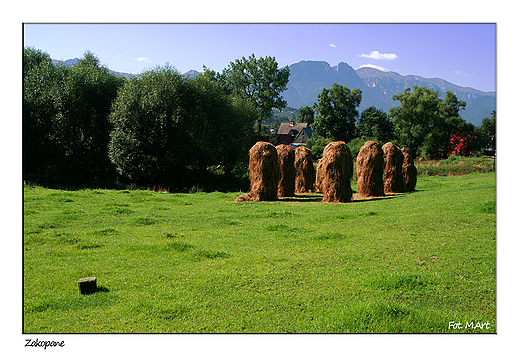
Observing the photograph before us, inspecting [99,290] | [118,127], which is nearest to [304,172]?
[118,127]

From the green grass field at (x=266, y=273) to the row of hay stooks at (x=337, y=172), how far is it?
5.37 meters

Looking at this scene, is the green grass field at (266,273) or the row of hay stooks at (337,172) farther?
the row of hay stooks at (337,172)

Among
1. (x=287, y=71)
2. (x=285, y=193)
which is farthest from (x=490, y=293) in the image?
(x=287, y=71)

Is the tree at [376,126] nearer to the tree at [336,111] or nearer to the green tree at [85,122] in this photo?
the tree at [336,111]

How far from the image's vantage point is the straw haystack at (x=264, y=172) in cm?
1969

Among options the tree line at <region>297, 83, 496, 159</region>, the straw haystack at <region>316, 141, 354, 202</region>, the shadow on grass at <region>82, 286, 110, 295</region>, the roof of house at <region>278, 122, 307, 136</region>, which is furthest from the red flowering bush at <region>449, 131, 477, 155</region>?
the shadow on grass at <region>82, 286, 110, 295</region>

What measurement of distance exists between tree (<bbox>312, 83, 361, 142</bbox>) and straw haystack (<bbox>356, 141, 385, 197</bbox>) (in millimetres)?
37660

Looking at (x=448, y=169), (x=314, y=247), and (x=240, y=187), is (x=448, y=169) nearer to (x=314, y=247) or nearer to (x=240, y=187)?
(x=240, y=187)

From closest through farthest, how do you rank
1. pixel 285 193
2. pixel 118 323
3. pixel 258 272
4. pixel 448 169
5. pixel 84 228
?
1. pixel 118 323
2. pixel 258 272
3. pixel 84 228
4. pixel 285 193
5. pixel 448 169

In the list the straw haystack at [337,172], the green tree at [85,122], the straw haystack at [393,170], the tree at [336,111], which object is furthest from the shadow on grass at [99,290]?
the tree at [336,111]

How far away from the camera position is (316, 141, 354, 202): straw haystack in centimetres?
1820

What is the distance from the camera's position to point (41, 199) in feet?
53.8

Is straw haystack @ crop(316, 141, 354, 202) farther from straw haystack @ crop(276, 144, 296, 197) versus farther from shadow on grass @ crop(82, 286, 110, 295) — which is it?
shadow on grass @ crop(82, 286, 110, 295)

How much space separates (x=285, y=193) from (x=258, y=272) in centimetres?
1550
